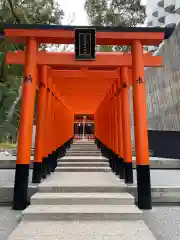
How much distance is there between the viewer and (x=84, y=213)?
3.74 m

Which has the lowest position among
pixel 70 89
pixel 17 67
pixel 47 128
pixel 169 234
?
pixel 169 234

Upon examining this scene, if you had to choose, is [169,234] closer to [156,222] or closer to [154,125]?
[156,222]

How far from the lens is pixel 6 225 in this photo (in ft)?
11.7

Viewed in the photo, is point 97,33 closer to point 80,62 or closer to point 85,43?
point 85,43

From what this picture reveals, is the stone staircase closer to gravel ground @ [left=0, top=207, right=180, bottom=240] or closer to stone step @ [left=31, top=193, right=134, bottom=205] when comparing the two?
stone step @ [left=31, top=193, right=134, bottom=205]

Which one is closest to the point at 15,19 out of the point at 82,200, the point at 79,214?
the point at 82,200

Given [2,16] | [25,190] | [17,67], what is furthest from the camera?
[2,16]

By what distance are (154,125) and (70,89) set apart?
5.96 m

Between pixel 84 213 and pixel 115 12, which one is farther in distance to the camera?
pixel 115 12

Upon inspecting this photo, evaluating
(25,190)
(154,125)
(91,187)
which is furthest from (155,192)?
(154,125)

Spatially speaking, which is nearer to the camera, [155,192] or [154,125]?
[155,192]

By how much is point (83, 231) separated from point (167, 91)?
31.0 ft

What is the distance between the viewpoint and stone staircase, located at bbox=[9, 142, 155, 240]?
3186 millimetres

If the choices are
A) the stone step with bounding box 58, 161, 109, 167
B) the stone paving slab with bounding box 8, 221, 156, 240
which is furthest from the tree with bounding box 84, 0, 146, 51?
the stone paving slab with bounding box 8, 221, 156, 240
